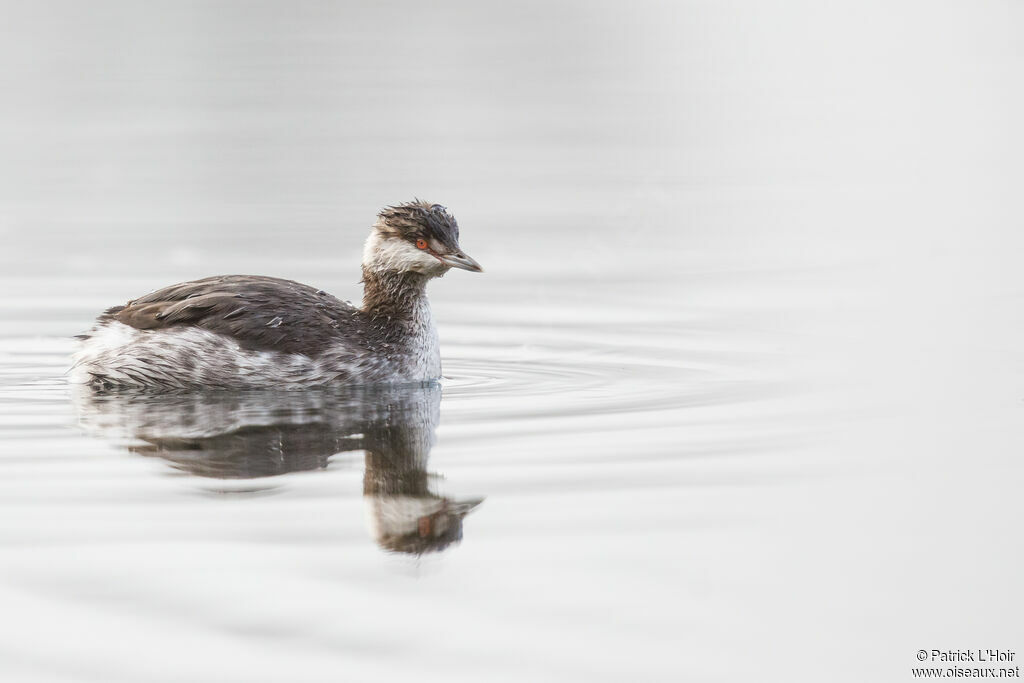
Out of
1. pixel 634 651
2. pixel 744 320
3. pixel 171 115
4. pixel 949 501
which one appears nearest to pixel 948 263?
pixel 744 320

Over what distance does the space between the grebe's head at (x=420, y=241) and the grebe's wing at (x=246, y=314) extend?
664mm

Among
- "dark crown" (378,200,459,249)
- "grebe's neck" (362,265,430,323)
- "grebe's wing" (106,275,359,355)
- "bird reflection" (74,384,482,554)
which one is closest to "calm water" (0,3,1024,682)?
"bird reflection" (74,384,482,554)

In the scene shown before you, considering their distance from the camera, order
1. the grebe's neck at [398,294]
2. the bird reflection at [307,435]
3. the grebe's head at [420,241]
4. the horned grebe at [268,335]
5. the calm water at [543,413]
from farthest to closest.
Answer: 1. the grebe's neck at [398,294]
2. the grebe's head at [420,241]
3. the horned grebe at [268,335]
4. the bird reflection at [307,435]
5. the calm water at [543,413]

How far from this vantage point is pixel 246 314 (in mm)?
10266

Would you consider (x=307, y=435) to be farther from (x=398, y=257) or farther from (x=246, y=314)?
(x=398, y=257)

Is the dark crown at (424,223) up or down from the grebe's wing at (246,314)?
up

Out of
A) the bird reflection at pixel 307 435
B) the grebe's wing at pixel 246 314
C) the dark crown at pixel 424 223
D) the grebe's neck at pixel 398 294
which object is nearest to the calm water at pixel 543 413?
the bird reflection at pixel 307 435

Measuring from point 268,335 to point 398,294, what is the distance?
1.12 meters

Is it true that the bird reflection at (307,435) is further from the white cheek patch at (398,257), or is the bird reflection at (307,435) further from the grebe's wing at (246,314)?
the white cheek patch at (398,257)

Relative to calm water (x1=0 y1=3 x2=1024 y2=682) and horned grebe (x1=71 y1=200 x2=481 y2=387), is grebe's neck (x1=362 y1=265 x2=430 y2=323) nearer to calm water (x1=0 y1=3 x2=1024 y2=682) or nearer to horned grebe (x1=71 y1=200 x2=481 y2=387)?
horned grebe (x1=71 y1=200 x2=481 y2=387)

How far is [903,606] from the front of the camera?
19.8ft

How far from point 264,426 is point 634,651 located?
406 centimetres

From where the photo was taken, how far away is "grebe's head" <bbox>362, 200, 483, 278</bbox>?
10.8 meters

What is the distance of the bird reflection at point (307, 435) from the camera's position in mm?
7281
